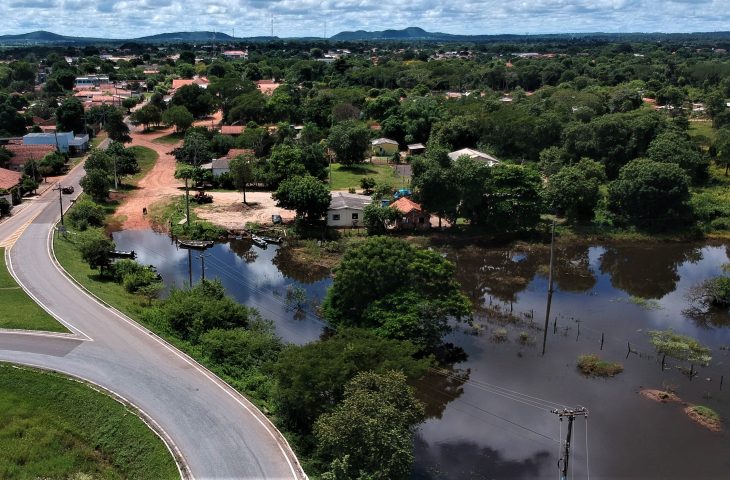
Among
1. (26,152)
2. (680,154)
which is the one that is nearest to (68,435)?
(680,154)

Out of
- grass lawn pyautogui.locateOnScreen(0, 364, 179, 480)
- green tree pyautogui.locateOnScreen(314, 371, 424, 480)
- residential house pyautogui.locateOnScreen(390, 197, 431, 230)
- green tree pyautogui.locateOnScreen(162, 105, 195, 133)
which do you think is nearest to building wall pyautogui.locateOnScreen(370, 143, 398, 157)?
residential house pyautogui.locateOnScreen(390, 197, 431, 230)

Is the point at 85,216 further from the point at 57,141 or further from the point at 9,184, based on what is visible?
the point at 57,141

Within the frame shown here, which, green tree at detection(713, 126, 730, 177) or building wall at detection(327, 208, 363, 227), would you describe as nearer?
building wall at detection(327, 208, 363, 227)

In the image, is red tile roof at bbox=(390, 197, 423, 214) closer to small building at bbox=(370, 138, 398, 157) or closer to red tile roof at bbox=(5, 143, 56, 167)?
small building at bbox=(370, 138, 398, 157)

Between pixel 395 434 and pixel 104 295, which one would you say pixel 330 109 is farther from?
pixel 395 434

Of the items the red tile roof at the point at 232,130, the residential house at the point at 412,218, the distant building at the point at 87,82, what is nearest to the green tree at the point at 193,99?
the red tile roof at the point at 232,130

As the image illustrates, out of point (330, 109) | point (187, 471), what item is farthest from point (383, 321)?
point (330, 109)

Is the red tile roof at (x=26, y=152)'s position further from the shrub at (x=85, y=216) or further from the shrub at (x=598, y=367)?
the shrub at (x=598, y=367)
